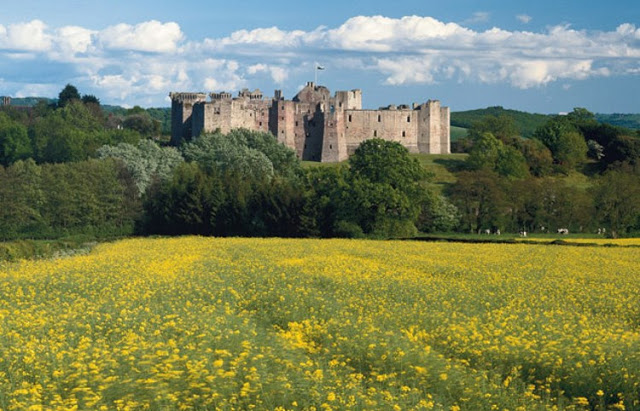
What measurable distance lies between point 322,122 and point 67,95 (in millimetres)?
56430

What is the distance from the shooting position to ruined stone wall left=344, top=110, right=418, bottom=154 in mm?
108875

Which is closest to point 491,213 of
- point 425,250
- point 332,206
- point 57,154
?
point 332,206

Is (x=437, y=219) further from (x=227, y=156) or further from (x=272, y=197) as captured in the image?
(x=227, y=156)

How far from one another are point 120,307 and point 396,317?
219 inches

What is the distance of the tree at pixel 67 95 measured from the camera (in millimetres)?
143988

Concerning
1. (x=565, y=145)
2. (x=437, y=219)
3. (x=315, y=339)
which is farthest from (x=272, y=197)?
(x=565, y=145)

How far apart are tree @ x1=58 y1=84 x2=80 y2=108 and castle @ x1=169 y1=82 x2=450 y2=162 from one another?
3758 cm

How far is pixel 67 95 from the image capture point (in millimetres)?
146375

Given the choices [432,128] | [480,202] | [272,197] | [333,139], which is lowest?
[480,202]

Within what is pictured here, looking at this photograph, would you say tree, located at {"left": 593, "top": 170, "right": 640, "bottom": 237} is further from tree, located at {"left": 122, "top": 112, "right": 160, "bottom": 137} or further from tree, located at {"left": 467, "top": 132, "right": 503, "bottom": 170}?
tree, located at {"left": 122, "top": 112, "right": 160, "bottom": 137}

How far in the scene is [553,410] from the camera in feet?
42.1

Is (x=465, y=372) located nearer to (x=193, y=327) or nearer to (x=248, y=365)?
(x=248, y=365)

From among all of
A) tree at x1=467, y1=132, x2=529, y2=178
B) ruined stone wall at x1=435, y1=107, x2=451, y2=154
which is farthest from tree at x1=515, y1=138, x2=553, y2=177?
ruined stone wall at x1=435, y1=107, x2=451, y2=154

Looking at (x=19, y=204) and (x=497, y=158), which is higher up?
(x=497, y=158)
